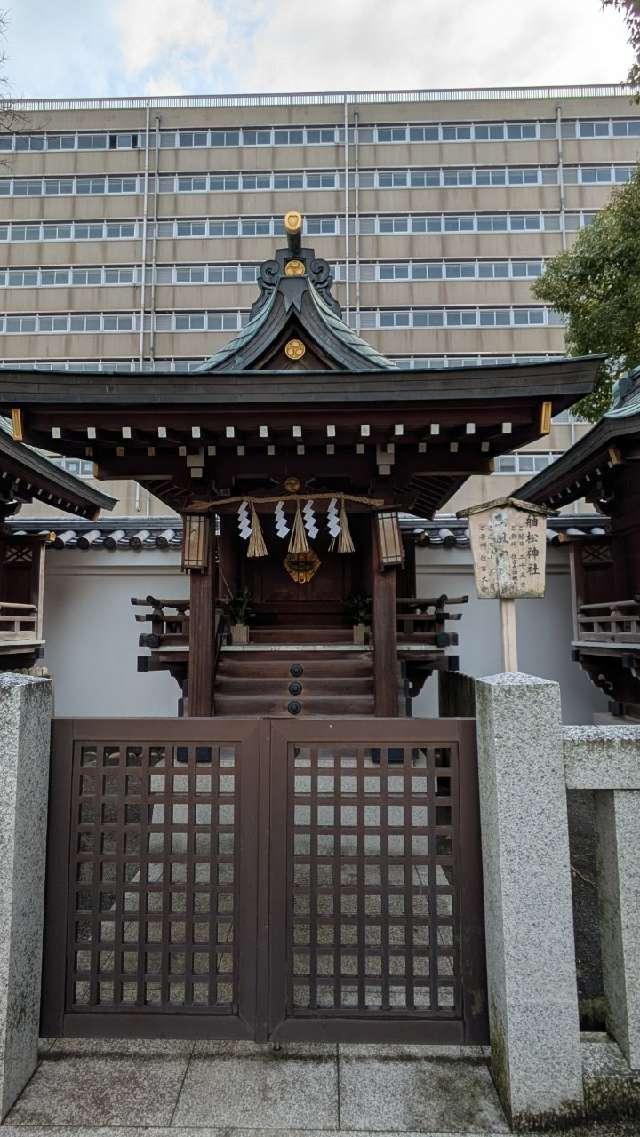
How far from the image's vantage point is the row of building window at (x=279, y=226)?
26453 millimetres

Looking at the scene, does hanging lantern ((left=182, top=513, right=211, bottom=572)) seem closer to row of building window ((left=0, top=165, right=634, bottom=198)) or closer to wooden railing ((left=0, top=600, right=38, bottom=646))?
wooden railing ((left=0, top=600, right=38, bottom=646))

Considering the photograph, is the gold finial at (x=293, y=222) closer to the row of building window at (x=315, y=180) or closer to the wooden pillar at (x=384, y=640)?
the wooden pillar at (x=384, y=640)

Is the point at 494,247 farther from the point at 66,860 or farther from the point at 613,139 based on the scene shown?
the point at 66,860

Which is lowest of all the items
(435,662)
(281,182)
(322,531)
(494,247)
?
(435,662)

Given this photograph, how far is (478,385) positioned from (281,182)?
26476 mm

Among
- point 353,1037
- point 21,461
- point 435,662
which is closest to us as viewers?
point 353,1037

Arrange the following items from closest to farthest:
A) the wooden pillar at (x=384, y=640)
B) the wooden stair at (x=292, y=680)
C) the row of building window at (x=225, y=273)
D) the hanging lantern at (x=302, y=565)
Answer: the wooden pillar at (x=384, y=640), the wooden stair at (x=292, y=680), the hanging lantern at (x=302, y=565), the row of building window at (x=225, y=273)

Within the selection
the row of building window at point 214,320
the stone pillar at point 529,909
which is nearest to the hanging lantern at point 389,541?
the stone pillar at point 529,909

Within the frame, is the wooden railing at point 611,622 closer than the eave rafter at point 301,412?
No

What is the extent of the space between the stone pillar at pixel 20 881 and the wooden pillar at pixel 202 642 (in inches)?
132

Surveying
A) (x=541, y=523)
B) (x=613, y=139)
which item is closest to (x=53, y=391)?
(x=541, y=523)

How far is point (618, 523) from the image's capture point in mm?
9898

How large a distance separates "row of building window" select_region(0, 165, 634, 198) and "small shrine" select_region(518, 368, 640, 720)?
21622mm

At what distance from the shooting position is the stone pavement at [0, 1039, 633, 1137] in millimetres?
2629
